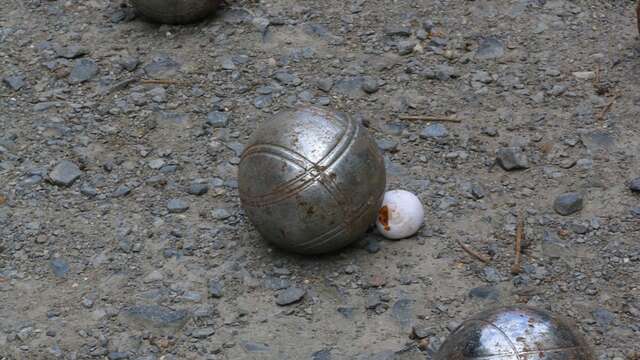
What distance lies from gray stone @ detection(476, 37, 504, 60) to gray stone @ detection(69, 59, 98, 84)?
2.78 m

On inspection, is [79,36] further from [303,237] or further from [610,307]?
[610,307]

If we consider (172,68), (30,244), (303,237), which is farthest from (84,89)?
(303,237)

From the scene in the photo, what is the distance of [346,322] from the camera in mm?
5891

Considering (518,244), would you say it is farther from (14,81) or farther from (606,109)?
(14,81)

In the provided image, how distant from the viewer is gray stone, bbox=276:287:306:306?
19.7 feet

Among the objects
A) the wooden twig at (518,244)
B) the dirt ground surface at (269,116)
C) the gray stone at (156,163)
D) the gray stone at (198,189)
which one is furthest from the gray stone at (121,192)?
the wooden twig at (518,244)

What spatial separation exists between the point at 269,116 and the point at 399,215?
62.4 inches

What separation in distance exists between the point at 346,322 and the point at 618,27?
3.70 m

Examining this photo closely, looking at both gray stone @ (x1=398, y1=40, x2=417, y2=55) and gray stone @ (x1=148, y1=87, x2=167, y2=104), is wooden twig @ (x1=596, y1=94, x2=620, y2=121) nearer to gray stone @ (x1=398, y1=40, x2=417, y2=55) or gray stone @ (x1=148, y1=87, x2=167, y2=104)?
gray stone @ (x1=398, y1=40, x2=417, y2=55)

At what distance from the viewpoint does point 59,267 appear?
6383 millimetres

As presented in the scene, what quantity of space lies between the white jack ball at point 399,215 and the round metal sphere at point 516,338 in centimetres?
143

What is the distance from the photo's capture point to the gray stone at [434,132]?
24.0 feet

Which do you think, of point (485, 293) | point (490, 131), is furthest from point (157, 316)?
point (490, 131)

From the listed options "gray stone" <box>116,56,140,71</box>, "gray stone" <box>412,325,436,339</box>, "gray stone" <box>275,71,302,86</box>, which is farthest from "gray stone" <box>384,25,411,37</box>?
"gray stone" <box>412,325,436,339</box>
